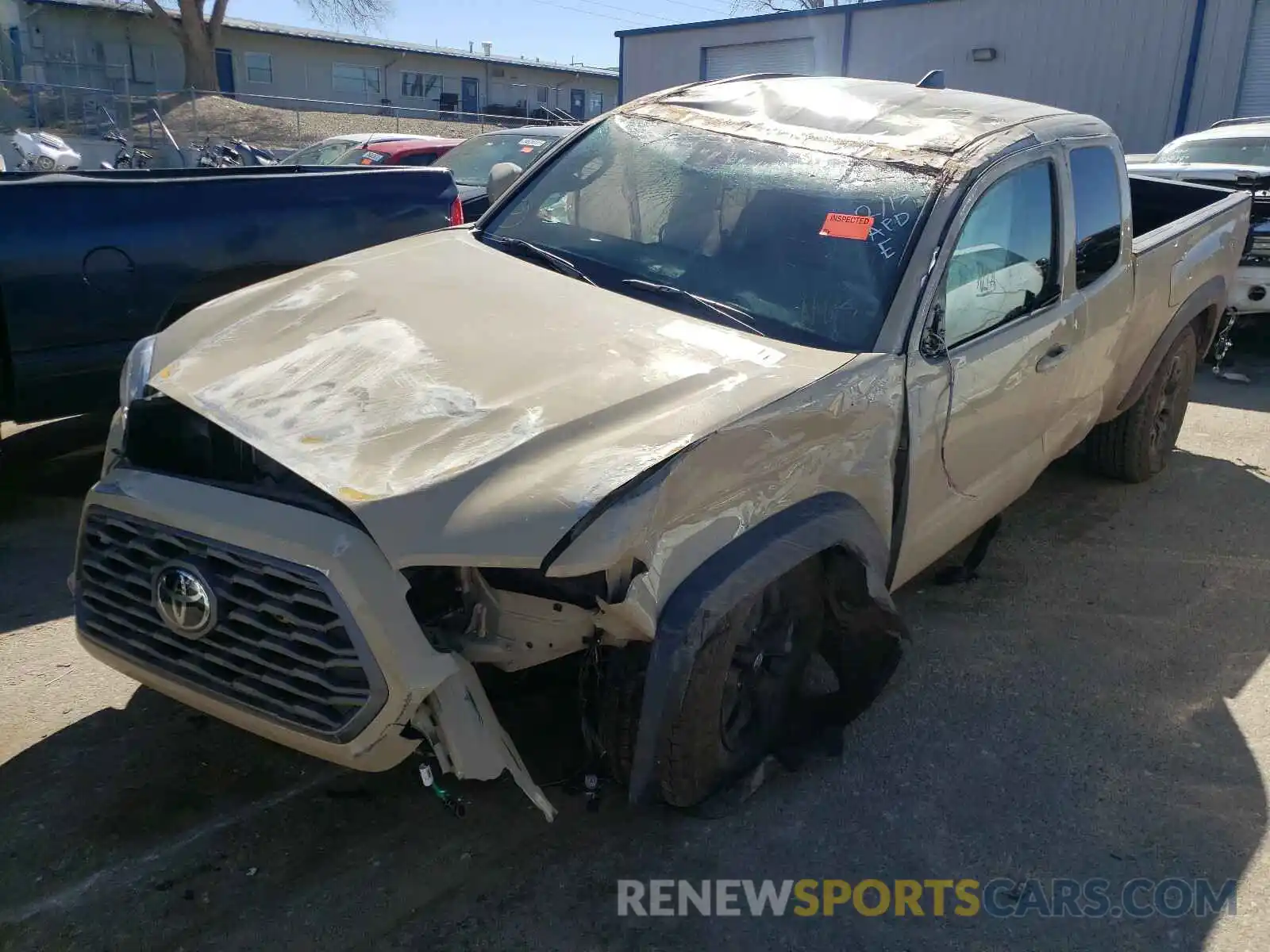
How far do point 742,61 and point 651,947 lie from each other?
74.3 ft

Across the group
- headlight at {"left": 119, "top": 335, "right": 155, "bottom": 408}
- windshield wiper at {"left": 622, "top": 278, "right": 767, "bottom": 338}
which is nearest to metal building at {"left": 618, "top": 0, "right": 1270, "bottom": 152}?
windshield wiper at {"left": 622, "top": 278, "right": 767, "bottom": 338}

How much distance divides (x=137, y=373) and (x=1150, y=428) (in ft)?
15.9

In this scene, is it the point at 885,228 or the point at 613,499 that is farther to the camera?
the point at 885,228

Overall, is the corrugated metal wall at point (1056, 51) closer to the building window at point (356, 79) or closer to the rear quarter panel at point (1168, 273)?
the rear quarter panel at point (1168, 273)

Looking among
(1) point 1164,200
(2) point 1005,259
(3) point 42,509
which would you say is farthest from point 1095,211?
(3) point 42,509


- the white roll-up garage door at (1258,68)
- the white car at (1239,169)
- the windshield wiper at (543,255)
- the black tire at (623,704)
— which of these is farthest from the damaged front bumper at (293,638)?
the white roll-up garage door at (1258,68)

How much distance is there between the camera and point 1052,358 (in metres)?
3.87

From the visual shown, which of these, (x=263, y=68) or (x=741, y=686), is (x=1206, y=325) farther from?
(x=263, y=68)

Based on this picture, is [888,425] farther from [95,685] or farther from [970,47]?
[970,47]

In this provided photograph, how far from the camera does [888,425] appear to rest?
3020 mm

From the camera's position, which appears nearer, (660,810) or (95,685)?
(660,810)

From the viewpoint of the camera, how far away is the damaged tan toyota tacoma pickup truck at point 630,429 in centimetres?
232

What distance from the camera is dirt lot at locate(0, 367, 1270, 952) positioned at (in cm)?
253

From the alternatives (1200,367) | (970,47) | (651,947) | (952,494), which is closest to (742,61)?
(970,47)
